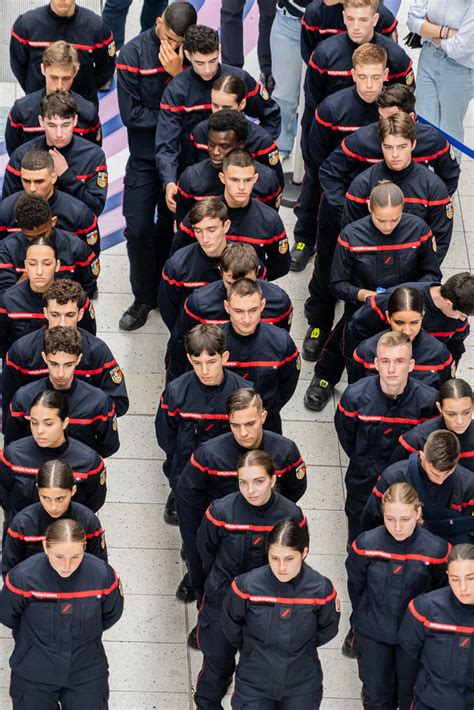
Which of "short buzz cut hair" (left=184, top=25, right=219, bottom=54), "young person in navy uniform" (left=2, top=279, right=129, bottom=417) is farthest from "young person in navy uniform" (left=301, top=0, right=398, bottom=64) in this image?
"young person in navy uniform" (left=2, top=279, right=129, bottom=417)

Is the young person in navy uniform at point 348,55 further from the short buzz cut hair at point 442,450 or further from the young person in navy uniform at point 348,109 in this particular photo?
the short buzz cut hair at point 442,450

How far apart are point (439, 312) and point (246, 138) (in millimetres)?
1566

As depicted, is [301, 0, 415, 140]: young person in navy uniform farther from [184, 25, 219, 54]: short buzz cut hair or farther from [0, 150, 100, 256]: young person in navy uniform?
[0, 150, 100, 256]: young person in navy uniform

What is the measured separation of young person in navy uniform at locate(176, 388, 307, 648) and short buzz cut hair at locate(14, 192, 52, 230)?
1.58 meters

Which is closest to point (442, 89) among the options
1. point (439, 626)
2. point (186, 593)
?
point (186, 593)

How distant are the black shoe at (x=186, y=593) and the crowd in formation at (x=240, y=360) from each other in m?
0.02

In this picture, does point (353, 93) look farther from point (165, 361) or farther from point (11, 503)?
point (11, 503)

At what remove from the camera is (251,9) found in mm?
11812

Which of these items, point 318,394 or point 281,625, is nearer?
point 281,625

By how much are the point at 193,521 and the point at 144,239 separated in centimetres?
248

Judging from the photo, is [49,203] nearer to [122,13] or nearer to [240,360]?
[240,360]

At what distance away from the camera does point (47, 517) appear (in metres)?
7.30

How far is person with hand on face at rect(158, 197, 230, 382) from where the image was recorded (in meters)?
8.30

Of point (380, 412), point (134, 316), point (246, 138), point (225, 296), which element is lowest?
point (134, 316)
